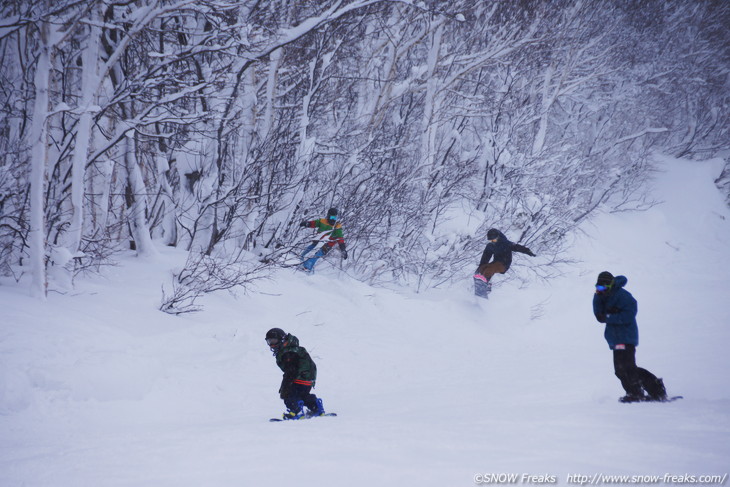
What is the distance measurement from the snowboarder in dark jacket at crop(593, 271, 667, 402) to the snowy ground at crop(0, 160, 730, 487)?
26cm

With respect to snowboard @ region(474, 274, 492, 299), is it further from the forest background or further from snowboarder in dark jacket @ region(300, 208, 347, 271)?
snowboarder in dark jacket @ region(300, 208, 347, 271)

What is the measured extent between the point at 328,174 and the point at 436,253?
3335 mm

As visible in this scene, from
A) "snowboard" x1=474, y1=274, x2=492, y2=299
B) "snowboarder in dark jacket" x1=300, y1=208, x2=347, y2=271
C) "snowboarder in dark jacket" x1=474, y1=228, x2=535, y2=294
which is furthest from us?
"snowboard" x1=474, y1=274, x2=492, y2=299

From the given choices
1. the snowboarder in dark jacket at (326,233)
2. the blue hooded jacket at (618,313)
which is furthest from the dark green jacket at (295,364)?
the snowboarder in dark jacket at (326,233)

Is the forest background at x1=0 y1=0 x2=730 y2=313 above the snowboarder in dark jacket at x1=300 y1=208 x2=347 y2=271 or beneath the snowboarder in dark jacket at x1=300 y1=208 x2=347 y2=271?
above

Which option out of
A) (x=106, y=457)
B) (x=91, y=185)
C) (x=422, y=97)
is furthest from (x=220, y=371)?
(x=422, y=97)

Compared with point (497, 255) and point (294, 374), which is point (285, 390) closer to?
point (294, 374)

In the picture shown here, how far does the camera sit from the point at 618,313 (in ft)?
14.3

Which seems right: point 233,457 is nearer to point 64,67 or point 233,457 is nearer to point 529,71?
point 64,67

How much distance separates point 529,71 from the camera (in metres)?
14.4

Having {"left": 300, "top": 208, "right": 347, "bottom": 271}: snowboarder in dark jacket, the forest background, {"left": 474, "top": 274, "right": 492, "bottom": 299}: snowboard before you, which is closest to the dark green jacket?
the forest background

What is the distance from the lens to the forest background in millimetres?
5515

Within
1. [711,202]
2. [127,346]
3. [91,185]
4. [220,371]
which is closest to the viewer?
[127,346]

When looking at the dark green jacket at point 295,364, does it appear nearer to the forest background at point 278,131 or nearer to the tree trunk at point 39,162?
the forest background at point 278,131
